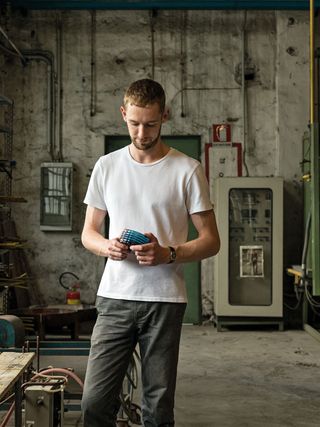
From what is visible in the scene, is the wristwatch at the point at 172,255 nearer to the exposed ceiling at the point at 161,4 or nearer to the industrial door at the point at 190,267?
the industrial door at the point at 190,267

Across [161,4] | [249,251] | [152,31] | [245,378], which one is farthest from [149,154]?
[152,31]

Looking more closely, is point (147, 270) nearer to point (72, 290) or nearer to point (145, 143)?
point (145, 143)

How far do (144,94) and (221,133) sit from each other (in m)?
4.62

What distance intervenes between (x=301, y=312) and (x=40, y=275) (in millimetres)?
2721

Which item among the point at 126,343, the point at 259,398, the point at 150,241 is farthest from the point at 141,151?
the point at 259,398

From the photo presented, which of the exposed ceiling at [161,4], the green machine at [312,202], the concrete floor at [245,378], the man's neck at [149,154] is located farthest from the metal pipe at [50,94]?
the man's neck at [149,154]

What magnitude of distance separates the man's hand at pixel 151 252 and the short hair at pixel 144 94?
411 millimetres

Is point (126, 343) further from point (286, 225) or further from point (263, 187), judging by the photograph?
point (286, 225)

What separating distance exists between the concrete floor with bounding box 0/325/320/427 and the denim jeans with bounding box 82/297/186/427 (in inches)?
53.4

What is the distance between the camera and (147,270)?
75.8 inches

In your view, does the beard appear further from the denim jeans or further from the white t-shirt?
the denim jeans

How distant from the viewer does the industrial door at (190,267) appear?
6520mm

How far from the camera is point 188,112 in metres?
6.53

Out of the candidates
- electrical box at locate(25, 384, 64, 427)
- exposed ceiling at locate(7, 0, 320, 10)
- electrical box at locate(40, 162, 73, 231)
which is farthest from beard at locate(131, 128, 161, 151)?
exposed ceiling at locate(7, 0, 320, 10)
